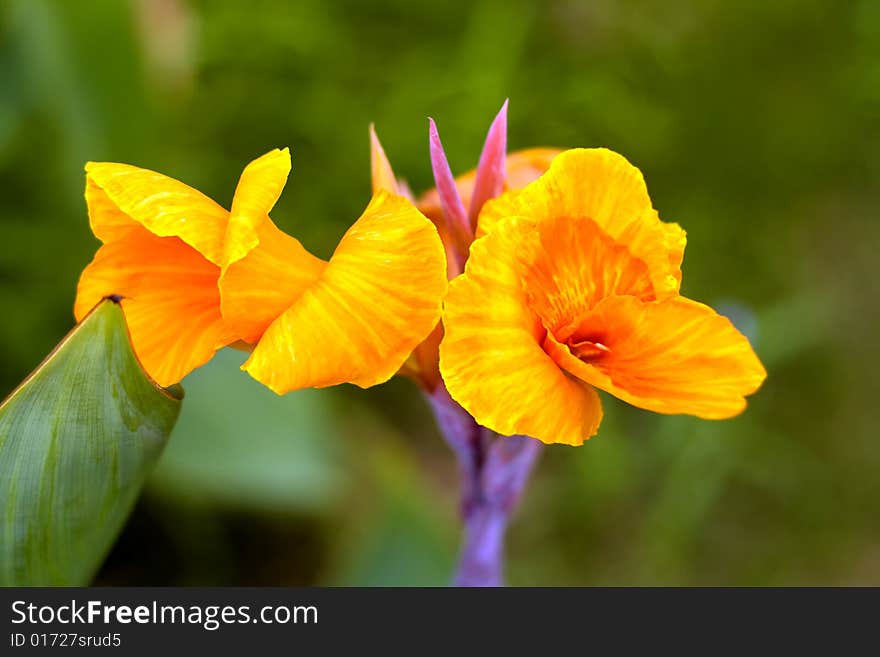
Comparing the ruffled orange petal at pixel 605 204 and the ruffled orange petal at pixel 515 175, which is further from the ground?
the ruffled orange petal at pixel 515 175

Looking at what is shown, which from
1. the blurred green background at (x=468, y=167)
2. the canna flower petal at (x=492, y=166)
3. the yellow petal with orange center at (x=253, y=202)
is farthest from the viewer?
the blurred green background at (x=468, y=167)

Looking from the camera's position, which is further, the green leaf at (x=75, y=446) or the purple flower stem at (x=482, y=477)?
the purple flower stem at (x=482, y=477)

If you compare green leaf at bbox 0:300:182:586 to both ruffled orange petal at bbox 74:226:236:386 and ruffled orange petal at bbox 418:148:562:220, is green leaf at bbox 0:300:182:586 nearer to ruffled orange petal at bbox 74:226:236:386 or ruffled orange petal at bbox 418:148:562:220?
ruffled orange petal at bbox 74:226:236:386

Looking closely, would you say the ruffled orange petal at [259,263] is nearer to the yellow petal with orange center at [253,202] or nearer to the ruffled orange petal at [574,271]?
the yellow petal with orange center at [253,202]

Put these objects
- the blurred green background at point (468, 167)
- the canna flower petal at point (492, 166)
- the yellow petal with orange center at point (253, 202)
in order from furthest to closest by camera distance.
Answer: the blurred green background at point (468, 167) < the canna flower petal at point (492, 166) < the yellow petal with orange center at point (253, 202)

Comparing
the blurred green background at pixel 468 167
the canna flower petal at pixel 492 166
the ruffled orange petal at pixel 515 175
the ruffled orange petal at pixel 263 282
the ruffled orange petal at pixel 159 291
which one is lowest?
the ruffled orange petal at pixel 263 282

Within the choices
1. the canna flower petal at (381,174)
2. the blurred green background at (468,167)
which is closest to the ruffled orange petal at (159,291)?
the canna flower petal at (381,174)

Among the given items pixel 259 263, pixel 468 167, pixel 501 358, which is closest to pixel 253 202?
pixel 259 263

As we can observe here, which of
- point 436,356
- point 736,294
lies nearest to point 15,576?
point 436,356
